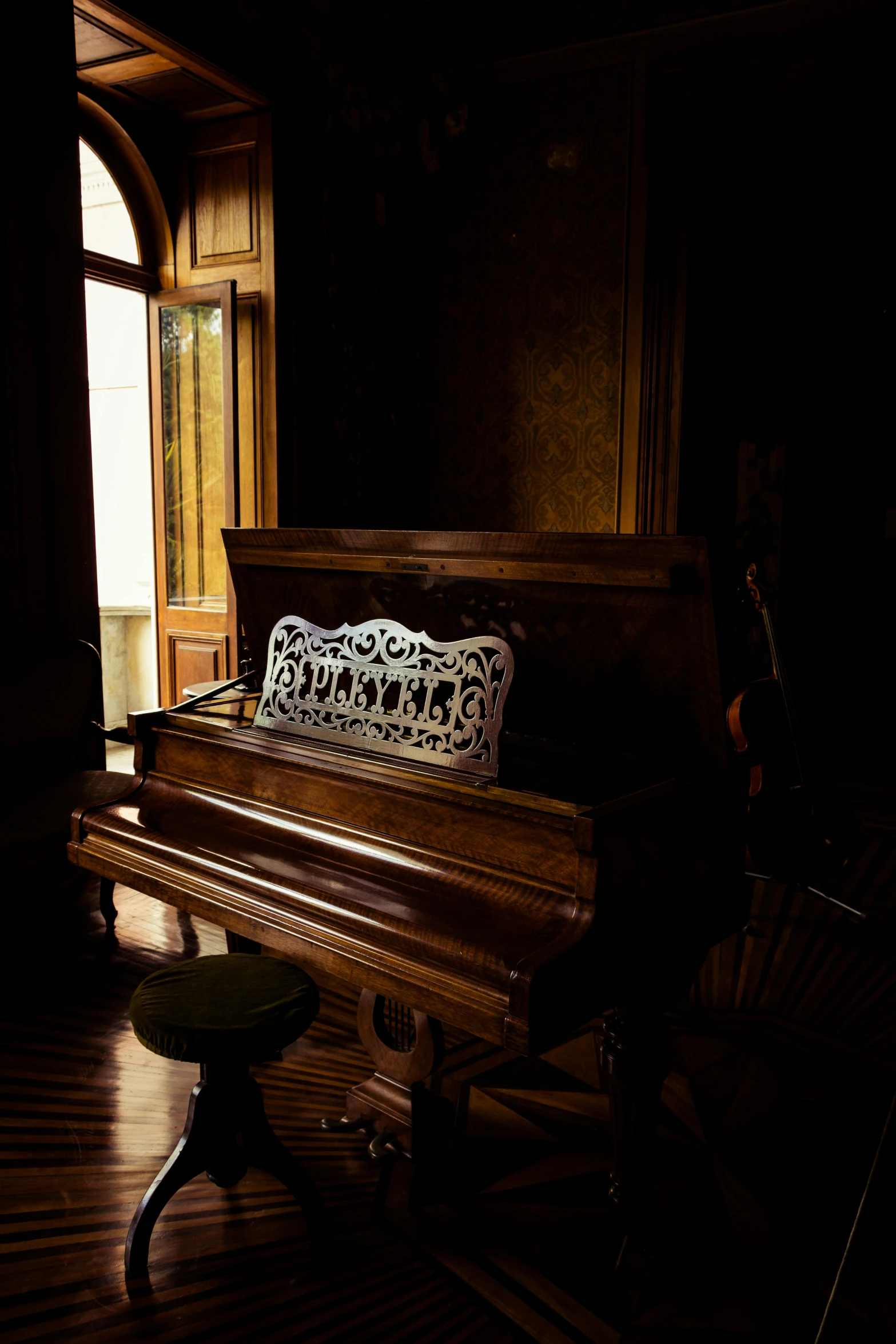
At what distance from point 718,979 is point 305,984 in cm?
159

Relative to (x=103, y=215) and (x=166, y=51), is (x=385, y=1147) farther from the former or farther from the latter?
(x=103, y=215)

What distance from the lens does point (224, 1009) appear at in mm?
1812

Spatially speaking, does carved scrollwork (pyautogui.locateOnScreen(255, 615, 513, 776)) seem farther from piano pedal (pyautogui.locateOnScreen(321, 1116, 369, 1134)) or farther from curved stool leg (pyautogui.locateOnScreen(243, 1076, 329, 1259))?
piano pedal (pyautogui.locateOnScreen(321, 1116, 369, 1134))

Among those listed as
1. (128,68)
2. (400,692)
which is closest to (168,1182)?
(400,692)

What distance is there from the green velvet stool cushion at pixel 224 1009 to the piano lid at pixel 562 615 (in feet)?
1.91

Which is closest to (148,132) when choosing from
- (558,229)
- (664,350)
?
(558,229)

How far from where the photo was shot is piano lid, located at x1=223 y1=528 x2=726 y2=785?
1.77 m

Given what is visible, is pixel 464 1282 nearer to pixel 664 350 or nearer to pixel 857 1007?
pixel 857 1007

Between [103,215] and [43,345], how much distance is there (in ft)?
15.0

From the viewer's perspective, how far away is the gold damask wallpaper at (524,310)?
451cm

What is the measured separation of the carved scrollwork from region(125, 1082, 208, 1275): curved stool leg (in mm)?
747

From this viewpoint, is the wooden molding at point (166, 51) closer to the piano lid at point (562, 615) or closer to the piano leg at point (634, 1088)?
the piano lid at point (562, 615)

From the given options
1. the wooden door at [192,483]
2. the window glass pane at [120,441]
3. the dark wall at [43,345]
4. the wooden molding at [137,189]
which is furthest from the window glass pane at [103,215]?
the dark wall at [43,345]

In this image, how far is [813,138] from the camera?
470 centimetres
